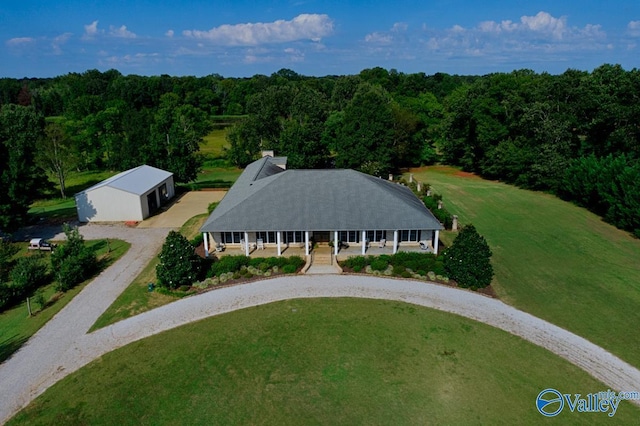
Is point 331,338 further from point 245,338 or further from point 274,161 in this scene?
point 274,161

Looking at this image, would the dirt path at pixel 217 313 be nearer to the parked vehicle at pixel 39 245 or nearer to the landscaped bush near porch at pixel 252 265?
the landscaped bush near porch at pixel 252 265


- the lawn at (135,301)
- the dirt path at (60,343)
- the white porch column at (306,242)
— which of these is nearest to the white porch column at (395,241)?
the white porch column at (306,242)

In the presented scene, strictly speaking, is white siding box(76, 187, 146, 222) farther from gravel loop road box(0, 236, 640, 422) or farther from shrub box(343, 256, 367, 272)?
shrub box(343, 256, 367, 272)

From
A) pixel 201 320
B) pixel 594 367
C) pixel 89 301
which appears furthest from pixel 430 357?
pixel 89 301

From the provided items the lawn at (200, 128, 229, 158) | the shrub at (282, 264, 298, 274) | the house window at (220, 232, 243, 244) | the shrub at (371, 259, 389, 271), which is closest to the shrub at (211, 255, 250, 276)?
the shrub at (282, 264, 298, 274)

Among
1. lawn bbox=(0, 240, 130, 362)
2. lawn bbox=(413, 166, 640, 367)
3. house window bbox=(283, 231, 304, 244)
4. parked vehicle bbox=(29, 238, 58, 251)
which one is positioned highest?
house window bbox=(283, 231, 304, 244)

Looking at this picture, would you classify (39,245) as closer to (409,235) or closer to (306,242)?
(306,242)
